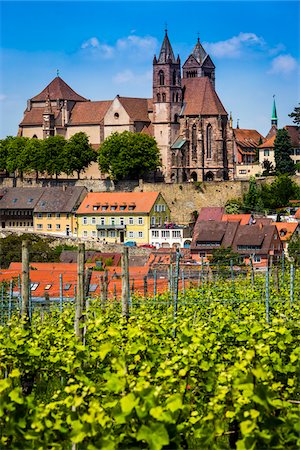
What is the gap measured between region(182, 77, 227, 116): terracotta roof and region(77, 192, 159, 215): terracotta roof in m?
11.0

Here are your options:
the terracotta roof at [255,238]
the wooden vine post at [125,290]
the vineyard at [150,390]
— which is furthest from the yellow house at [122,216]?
the vineyard at [150,390]

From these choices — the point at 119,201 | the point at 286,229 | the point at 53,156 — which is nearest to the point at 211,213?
the point at 119,201

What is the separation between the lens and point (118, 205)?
76.7 metres

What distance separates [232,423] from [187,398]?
1.82ft

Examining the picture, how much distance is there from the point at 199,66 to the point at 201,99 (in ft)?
58.6

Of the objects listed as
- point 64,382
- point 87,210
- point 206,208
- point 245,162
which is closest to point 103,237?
point 87,210

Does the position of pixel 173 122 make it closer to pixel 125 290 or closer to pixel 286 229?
pixel 286 229

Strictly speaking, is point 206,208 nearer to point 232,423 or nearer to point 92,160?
point 92,160

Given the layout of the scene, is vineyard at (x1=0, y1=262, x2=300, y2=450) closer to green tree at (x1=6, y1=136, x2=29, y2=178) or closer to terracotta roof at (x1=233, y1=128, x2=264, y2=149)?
green tree at (x1=6, y1=136, x2=29, y2=178)

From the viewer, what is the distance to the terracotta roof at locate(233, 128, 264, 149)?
356 feet

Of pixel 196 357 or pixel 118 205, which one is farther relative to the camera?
pixel 118 205

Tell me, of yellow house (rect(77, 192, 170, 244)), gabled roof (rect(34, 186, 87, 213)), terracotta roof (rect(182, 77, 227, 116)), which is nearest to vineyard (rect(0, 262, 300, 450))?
yellow house (rect(77, 192, 170, 244))

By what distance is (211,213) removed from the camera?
7344cm

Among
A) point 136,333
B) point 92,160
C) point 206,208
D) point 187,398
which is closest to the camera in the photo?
point 187,398
